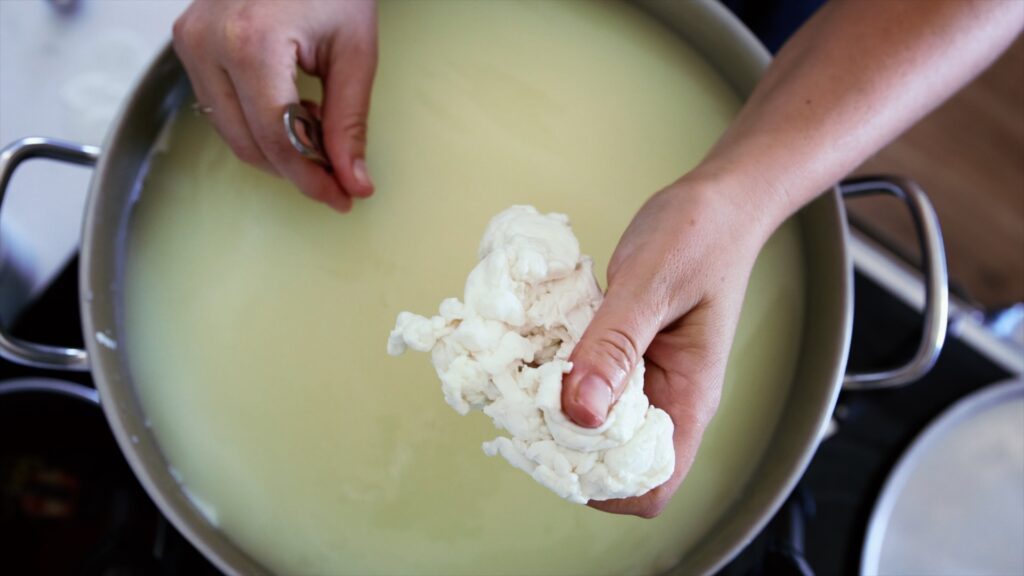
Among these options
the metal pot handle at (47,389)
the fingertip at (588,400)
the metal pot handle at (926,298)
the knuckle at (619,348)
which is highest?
the metal pot handle at (926,298)

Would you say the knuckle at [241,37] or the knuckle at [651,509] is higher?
the knuckle at [241,37]

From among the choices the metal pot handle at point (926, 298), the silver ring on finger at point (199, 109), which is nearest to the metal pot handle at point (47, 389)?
the silver ring on finger at point (199, 109)

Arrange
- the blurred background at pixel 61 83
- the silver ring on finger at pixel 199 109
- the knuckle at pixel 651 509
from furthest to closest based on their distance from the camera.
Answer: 1. the blurred background at pixel 61 83
2. the silver ring on finger at pixel 199 109
3. the knuckle at pixel 651 509

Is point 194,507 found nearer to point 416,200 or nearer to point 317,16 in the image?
point 416,200

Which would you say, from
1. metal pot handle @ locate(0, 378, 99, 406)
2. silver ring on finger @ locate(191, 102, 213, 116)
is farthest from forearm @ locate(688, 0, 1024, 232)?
metal pot handle @ locate(0, 378, 99, 406)

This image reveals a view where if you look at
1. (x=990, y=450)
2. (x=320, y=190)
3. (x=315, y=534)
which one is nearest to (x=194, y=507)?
(x=315, y=534)

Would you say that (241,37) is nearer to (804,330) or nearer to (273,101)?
(273,101)

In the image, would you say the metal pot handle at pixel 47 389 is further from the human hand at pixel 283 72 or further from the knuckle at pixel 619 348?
the knuckle at pixel 619 348

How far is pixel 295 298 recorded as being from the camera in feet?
2.12

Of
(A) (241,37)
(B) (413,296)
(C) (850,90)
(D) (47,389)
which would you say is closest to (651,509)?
(B) (413,296)

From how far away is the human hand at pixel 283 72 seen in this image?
0.59 m

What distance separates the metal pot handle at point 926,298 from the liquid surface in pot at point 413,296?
0.08 metres

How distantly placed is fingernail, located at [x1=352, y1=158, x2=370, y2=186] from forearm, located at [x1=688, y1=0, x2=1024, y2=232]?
0.27 metres

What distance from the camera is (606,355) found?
0.43 metres
